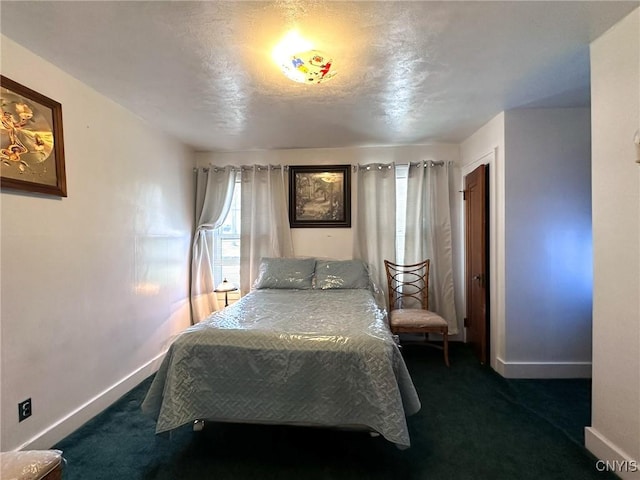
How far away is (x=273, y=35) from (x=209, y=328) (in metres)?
1.76

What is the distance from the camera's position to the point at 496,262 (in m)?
2.91

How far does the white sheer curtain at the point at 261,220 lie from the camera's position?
3906mm

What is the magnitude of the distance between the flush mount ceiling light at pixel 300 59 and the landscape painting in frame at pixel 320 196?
6.75 feet

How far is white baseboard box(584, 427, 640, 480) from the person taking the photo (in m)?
1.57

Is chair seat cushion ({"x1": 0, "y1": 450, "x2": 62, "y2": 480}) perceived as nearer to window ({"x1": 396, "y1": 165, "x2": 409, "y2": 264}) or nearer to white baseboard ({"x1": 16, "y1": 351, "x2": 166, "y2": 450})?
white baseboard ({"x1": 16, "y1": 351, "x2": 166, "y2": 450})

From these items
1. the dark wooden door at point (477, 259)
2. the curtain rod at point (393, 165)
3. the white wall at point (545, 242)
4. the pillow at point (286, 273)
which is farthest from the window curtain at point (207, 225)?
the white wall at point (545, 242)

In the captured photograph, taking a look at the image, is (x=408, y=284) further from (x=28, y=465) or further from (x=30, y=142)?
(x=30, y=142)

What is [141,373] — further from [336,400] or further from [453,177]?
[453,177]

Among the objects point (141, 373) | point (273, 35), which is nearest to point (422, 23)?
point (273, 35)

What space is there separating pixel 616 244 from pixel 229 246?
3752 millimetres

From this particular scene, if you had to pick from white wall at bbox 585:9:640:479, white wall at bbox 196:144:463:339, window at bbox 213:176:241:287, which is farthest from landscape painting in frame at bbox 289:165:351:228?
white wall at bbox 585:9:640:479

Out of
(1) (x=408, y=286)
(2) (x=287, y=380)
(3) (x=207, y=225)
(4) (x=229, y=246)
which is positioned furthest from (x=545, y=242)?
(3) (x=207, y=225)

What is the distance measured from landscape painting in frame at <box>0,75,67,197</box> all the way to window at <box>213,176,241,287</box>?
213 cm

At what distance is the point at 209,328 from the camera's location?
6.37 feet
